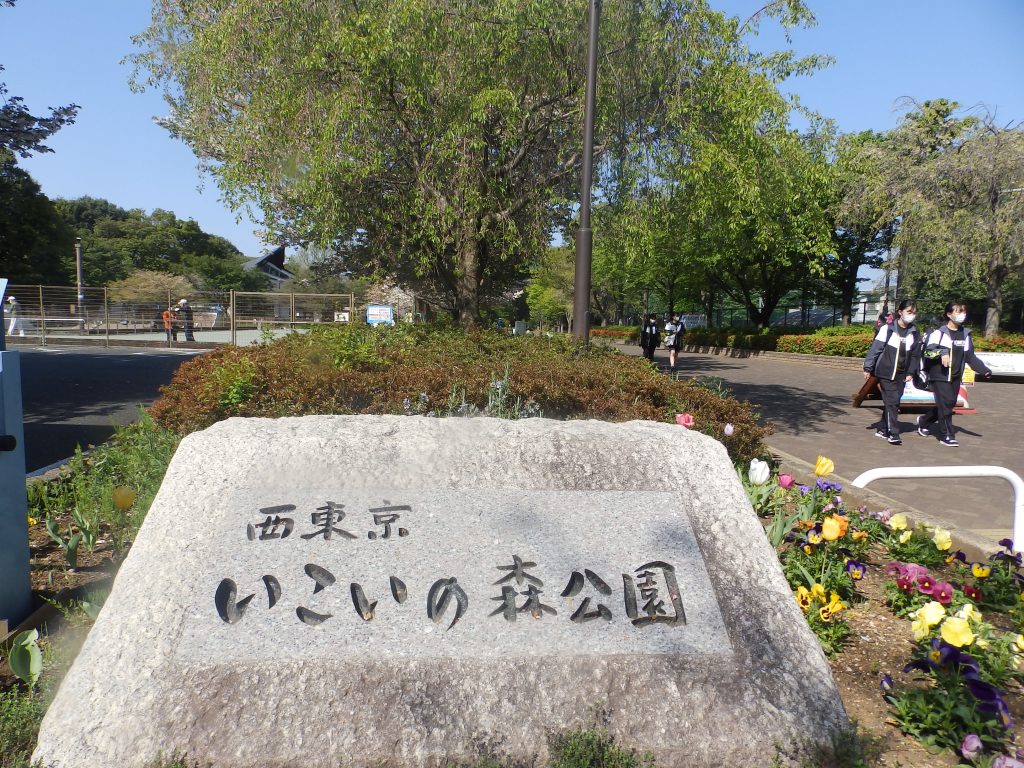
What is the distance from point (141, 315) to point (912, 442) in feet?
95.6

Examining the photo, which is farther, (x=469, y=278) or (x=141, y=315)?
(x=141, y=315)

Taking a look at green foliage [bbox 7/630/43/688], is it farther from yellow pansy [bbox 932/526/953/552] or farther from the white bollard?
yellow pansy [bbox 932/526/953/552]

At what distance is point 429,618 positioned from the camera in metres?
2.41

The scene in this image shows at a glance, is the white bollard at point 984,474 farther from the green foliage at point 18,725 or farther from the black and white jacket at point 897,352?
the black and white jacket at point 897,352

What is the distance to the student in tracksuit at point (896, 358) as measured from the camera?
7.83 meters

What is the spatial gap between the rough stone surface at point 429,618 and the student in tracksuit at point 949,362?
6287mm

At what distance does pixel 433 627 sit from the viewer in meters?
2.38

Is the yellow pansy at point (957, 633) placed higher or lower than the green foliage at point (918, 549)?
higher

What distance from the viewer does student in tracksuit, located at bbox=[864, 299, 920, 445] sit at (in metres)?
7.83

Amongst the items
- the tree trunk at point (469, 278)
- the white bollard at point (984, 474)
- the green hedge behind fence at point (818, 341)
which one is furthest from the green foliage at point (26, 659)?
the green hedge behind fence at point (818, 341)

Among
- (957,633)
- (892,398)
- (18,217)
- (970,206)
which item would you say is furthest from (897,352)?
(18,217)

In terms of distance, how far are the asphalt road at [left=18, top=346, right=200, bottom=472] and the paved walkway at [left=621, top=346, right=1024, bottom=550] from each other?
248 inches

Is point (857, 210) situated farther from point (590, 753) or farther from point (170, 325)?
point (170, 325)

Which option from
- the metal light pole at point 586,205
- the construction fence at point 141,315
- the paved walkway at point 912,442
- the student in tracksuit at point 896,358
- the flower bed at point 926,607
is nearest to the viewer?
the flower bed at point 926,607
